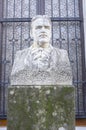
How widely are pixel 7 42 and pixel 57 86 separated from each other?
288 centimetres

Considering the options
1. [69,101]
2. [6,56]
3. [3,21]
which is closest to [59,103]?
[69,101]

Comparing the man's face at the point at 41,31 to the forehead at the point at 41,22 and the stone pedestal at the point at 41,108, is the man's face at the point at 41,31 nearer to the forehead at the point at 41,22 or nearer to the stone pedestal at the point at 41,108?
the forehead at the point at 41,22

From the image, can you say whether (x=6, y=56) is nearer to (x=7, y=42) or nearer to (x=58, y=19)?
(x=7, y=42)

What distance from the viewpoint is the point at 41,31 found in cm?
346

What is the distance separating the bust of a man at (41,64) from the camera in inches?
128

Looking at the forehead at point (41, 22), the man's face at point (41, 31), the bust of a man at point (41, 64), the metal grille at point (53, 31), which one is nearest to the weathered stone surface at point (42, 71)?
the bust of a man at point (41, 64)

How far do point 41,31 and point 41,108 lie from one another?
0.93 metres

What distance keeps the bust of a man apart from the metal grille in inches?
84.1

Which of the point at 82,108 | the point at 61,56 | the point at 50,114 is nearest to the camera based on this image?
the point at 50,114

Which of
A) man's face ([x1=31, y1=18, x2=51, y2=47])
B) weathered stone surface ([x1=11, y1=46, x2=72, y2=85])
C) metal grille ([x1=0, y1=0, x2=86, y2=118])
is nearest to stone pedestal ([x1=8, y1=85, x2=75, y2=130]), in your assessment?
weathered stone surface ([x1=11, y1=46, x2=72, y2=85])

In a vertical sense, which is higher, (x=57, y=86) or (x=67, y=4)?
(x=67, y=4)

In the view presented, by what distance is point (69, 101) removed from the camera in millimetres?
3170

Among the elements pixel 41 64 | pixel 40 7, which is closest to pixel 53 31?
pixel 40 7

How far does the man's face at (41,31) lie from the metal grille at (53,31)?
7.24 feet
